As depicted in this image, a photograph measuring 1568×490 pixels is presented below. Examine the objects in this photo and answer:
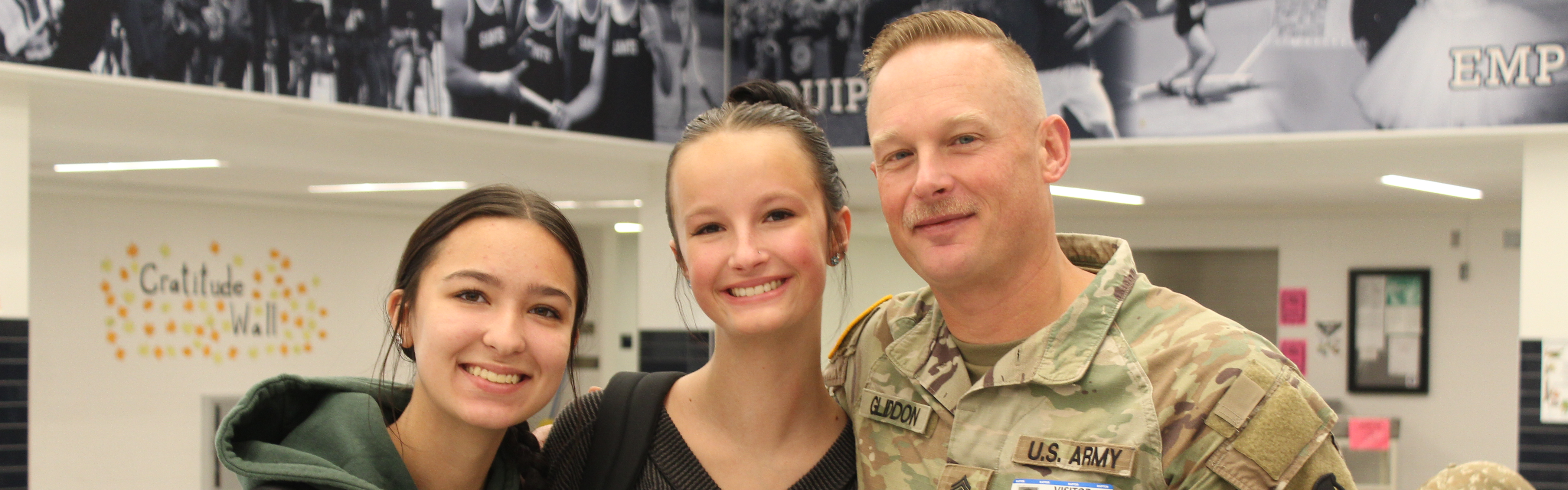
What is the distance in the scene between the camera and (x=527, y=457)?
1.89 meters

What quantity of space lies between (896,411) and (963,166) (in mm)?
449

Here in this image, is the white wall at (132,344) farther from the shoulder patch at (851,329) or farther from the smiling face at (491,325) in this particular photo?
the smiling face at (491,325)

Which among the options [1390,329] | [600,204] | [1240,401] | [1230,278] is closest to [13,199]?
[1240,401]

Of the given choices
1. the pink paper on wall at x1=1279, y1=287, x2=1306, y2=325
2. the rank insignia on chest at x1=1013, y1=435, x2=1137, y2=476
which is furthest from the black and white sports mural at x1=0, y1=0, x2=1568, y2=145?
the pink paper on wall at x1=1279, y1=287, x2=1306, y2=325

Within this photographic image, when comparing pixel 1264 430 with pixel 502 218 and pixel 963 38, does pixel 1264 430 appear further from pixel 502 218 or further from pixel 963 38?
pixel 502 218

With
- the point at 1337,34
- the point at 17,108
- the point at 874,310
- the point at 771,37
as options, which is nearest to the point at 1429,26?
the point at 1337,34

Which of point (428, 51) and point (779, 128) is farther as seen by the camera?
point (428, 51)

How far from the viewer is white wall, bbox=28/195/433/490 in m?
8.29

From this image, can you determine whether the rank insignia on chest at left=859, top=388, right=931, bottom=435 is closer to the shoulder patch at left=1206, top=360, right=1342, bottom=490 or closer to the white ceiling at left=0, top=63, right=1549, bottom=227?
the shoulder patch at left=1206, top=360, right=1342, bottom=490

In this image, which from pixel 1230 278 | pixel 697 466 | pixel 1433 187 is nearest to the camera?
pixel 697 466

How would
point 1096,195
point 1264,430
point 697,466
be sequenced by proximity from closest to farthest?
point 1264,430 < point 697,466 < point 1096,195

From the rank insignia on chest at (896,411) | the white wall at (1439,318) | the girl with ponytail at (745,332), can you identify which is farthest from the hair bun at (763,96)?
the white wall at (1439,318)

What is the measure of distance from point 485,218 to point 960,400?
2.73 ft

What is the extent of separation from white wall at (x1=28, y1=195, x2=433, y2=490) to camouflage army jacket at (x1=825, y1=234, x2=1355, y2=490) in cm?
802
